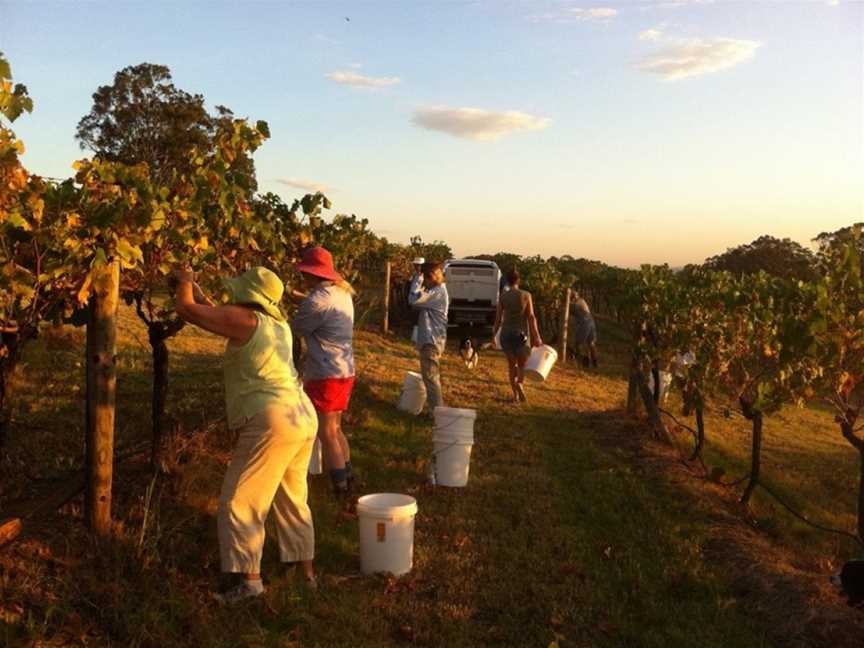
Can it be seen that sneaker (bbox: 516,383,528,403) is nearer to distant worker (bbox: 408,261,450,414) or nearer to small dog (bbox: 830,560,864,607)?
distant worker (bbox: 408,261,450,414)

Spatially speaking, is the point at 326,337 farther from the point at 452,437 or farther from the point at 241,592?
the point at 241,592

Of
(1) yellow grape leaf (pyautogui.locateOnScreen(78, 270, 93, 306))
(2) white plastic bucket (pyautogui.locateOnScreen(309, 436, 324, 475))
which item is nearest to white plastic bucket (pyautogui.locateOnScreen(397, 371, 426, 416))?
(2) white plastic bucket (pyautogui.locateOnScreen(309, 436, 324, 475))

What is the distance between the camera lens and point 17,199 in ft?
12.8

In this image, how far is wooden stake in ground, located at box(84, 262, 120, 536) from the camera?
4.16m

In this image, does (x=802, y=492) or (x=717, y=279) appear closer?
(x=802, y=492)

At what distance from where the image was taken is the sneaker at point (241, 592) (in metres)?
3.97

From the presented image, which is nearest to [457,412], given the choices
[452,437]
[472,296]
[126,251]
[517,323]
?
[452,437]

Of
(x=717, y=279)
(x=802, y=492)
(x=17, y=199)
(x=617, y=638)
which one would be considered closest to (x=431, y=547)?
(x=617, y=638)

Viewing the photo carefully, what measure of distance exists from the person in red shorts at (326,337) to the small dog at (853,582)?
3.35 m

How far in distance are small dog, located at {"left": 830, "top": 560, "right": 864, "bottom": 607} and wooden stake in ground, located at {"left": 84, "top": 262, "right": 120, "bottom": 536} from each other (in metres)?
4.35

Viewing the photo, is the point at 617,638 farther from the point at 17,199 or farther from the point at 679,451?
the point at 679,451

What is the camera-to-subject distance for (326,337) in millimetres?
5551

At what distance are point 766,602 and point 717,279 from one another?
7.35 metres

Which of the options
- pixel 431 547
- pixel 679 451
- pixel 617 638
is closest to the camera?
pixel 617 638
